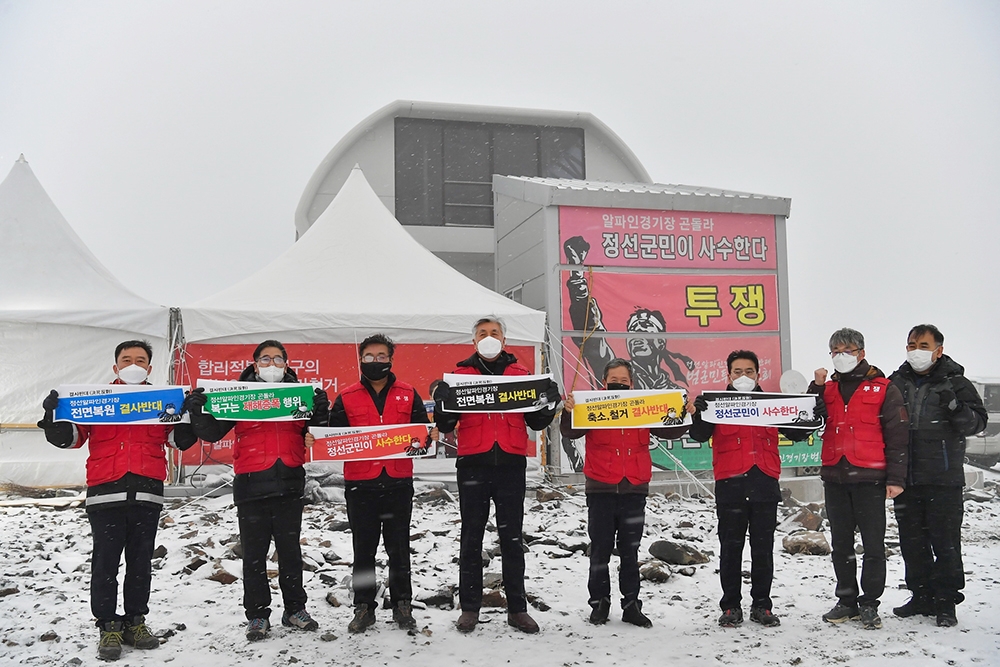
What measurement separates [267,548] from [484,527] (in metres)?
1.14

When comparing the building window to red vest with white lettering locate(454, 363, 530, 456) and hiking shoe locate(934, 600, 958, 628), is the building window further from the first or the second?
hiking shoe locate(934, 600, 958, 628)

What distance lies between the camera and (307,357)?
789 cm

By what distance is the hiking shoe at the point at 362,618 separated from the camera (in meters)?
3.77

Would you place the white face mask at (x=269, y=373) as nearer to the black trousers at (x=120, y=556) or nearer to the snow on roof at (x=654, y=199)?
the black trousers at (x=120, y=556)

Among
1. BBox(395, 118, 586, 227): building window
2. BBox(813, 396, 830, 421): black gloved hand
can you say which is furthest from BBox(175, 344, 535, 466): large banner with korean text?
BBox(395, 118, 586, 227): building window

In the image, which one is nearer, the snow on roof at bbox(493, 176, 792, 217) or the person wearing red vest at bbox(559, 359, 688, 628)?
the person wearing red vest at bbox(559, 359, 688, 628)

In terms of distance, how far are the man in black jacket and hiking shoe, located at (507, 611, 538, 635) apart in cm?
205

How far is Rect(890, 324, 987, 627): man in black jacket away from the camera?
4.03m

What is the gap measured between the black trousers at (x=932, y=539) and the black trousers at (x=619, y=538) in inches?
57.7

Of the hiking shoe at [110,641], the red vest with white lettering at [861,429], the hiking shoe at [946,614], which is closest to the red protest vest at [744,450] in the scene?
the red vest with white lettering at [861,429]

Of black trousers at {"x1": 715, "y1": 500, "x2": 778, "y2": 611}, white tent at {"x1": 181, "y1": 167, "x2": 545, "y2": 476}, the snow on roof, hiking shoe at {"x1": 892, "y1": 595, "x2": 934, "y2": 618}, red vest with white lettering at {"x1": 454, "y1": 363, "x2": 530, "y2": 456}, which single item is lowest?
hiking shoe at {"x1": 892, "y1": 595, "x2": 934, "y2": 618}

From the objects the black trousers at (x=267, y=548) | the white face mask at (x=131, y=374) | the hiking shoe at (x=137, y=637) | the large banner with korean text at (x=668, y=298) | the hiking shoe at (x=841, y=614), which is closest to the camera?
the hiking shoe at (x=137, y=637)

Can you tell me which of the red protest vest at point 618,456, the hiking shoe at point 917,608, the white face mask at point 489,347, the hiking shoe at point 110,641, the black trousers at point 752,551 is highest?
the white face mask at point 489,347

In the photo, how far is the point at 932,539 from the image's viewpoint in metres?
4.07
